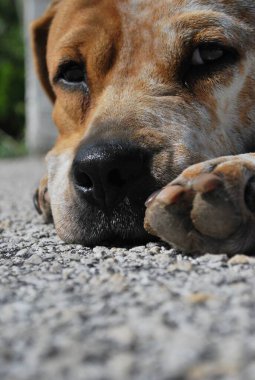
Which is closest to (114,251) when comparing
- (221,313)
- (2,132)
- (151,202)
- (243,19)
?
(151,202)

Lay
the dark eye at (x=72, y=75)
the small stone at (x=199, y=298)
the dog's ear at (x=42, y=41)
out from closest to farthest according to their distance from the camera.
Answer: the small stone at (x=199, y=298) < the dark eye at (x=72, y=75) < the dog's ear at (x=42, y=41)

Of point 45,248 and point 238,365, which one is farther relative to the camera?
point 45,248

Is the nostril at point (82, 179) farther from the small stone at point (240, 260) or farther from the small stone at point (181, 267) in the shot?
the small stone at point (240, 260)

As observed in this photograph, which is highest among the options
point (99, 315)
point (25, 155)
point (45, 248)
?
point (99, 315)

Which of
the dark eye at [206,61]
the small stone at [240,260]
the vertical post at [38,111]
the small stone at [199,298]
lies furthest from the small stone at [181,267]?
the vertical post at [38,111]

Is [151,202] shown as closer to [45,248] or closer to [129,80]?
[45,248]

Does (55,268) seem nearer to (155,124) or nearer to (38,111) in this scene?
(155,124)

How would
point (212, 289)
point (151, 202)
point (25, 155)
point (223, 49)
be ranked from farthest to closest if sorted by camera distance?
1. point (25, 155)
2. point (223, 49)
3. point (151, 202)
4. point (212, 289)
